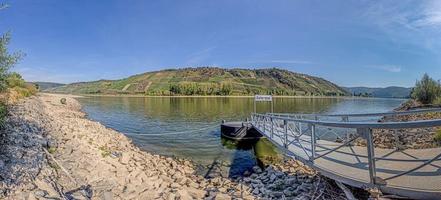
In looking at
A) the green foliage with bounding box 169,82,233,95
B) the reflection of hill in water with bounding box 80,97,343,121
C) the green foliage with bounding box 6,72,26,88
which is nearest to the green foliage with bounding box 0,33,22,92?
the green foliage with bounding box 6,72,26,88

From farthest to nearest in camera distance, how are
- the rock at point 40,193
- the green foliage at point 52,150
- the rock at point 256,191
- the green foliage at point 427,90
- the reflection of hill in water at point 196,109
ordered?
the reflection of hill in water at point 196,109, the green foliage at point 427,90, the green foliage at point 52,150, the rock at point 256,191, the rock at point 40,193

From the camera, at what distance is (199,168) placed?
14.5 meters

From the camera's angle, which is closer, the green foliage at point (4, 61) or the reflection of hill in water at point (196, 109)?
the green foliage at point (4, 61)

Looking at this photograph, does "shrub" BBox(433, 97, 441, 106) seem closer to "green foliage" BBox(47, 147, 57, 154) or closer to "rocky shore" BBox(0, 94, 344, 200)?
"rocky shore" BBox(0, 94, 344, 200)

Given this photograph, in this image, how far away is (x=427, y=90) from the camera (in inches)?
1286

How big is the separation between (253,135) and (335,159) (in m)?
14.1

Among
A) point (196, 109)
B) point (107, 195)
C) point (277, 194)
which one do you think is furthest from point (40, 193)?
point (196, 109)

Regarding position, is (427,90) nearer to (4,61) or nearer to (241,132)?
(241,132)

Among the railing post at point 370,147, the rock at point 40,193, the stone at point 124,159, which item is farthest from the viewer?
the stone at point 124,159

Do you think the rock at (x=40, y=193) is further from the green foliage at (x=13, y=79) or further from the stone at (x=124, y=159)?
the green foliage at (x=13, y=79)

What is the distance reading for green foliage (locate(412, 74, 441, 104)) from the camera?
3166 cm

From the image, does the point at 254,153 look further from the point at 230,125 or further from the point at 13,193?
the point at 13,193

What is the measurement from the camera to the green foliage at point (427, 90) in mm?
31656

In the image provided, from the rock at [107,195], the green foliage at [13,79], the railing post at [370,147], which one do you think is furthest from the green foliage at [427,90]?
the green foliage at [13,79]
